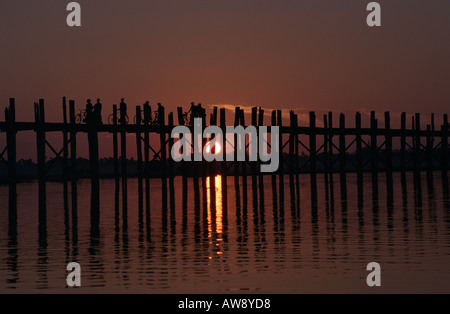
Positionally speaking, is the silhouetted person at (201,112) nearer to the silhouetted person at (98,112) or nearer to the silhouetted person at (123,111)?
the silhouetted person at (123,111)

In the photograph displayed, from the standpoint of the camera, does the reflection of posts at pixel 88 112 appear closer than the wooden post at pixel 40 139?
No

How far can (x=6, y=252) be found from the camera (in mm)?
16344

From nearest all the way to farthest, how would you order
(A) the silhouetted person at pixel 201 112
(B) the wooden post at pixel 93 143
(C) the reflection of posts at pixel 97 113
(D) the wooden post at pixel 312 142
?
(B) the wooden post at pixel 93 143 < (C) the reflection of posts at pixel 97 113 < (A) the silhouetted person at pixel 201 112 < (D) the wooden post at pixel 312 142

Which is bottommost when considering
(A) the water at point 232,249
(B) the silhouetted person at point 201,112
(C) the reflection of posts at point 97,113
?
(A) the water at point 232,249

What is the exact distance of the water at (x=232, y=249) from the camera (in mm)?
12734

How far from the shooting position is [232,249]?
1645 cm

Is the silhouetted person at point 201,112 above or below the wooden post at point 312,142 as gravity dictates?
above

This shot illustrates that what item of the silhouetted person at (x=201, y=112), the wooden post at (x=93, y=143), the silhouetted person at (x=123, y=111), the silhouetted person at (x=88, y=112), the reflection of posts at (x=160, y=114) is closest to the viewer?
the wooden post at (x=93, y=143)

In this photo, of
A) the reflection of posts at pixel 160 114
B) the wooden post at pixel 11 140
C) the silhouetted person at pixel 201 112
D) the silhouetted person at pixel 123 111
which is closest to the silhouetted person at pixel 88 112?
the silhouetted person at pixel 123 111

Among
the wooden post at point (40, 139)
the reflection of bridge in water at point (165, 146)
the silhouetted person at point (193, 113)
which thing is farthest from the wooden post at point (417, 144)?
the wooden post at point (40, 139)

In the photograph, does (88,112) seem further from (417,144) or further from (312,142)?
(417,144)

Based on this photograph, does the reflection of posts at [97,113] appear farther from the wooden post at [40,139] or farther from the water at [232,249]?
the water at [232,249]

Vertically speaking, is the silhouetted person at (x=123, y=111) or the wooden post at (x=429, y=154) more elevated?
the silhouetted person at (x=123, y=111)
